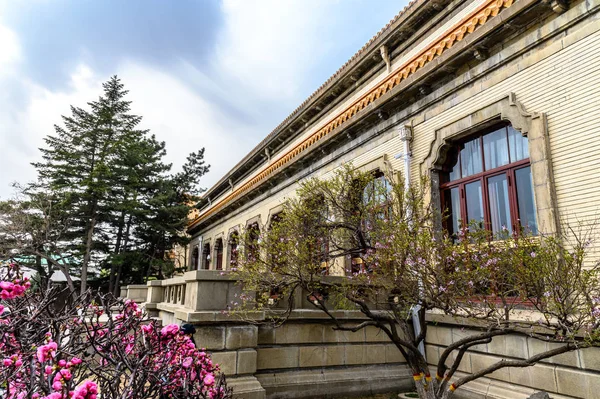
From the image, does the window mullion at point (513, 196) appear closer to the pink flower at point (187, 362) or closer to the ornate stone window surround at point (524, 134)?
the ornate stone window surround at point (524, 134)

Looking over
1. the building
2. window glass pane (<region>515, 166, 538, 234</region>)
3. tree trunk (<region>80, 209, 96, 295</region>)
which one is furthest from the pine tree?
window glass pane (<region>515, 166, 538, 234</region>)

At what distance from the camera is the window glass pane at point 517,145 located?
7260 mm

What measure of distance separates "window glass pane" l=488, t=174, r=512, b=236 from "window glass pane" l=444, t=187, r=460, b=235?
2.73 feet

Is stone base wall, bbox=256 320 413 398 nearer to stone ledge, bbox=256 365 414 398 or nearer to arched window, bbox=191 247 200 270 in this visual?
stone ledge, bbox=256 365 414 398

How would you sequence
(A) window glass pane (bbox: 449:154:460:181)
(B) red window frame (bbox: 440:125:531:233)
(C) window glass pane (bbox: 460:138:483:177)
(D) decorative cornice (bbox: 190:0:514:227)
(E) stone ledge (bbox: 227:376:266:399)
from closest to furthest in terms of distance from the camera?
(E) stone ledge (bbox: 227:376:266:399)
(B) red window frame (bbox: 440:125:531:233)
(D) decorative cornice (bbox: 190:0:514:227)
(C) window glass pane (bbox: 460:138:483:177)
(A) window glass pane (bbox: 449:154:460:181)

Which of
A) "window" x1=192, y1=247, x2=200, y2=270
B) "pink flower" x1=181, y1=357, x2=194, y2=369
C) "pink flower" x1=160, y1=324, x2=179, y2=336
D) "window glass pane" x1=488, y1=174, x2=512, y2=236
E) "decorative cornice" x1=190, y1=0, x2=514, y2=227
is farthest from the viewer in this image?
"window" x1=192, y1=247, x2=200, y2=270

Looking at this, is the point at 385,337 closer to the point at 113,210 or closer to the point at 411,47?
the point at 411,47

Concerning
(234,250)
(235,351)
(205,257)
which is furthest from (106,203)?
(235,351)

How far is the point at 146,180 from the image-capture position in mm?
27688

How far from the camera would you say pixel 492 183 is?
7832 millimetres

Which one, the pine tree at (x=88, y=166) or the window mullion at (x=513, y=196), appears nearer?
the window mullion at (x=513, y=196)

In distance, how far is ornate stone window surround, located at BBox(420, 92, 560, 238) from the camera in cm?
653

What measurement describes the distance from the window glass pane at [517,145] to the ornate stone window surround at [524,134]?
10.6 inches

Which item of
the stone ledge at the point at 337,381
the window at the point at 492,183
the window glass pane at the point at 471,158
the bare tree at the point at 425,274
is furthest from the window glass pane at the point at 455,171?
the stone ledge at the point at 337,381
